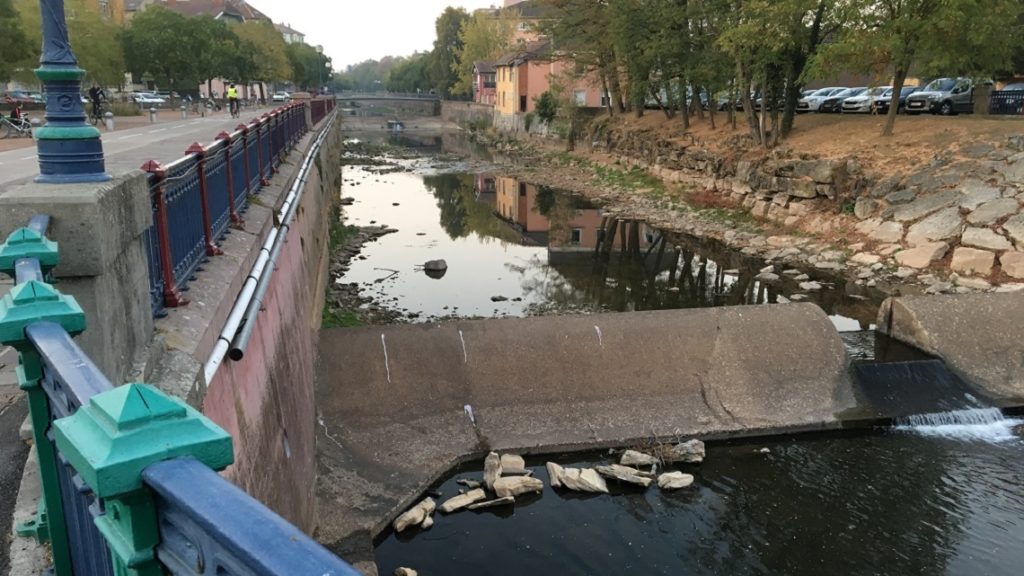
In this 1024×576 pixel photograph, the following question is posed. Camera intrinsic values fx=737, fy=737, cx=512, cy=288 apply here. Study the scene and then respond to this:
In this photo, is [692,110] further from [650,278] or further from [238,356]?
[238,356]

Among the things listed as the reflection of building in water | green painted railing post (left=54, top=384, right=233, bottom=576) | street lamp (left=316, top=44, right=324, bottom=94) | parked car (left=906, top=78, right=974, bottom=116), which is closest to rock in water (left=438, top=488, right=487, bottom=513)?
green painted railing post (left=54, top=384, right=233, bottom=576)

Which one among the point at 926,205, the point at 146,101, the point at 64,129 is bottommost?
the point at 926,205

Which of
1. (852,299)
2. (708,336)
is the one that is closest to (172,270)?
(708,336)

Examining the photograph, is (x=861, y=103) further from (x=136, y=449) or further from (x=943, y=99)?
(x=136, y=449)

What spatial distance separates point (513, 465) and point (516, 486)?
0.49 m

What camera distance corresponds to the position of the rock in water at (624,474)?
9609mm

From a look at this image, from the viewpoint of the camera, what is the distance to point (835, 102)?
3694 centimetres

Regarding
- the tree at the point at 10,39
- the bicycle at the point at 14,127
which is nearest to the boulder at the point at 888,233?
the bicycle at the point at 14,127

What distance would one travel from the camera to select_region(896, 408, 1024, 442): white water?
1117cm

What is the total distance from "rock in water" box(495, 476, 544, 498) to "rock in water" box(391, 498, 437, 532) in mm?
873

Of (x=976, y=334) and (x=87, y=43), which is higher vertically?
(x=87, y=43)

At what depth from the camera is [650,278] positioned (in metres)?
20.7

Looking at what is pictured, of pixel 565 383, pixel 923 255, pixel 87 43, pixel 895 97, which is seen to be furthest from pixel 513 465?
pixel 87 43

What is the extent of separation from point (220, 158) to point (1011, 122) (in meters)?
22.1
